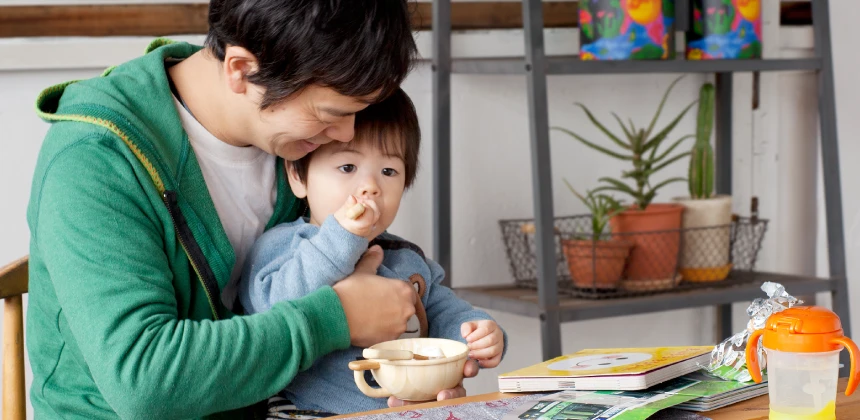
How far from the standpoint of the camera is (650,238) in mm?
2131

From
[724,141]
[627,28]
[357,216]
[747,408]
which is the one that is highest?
[627,28]

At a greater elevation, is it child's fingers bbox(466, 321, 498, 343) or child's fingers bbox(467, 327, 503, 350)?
child's fingers bbox(466, 321, 498, 343)

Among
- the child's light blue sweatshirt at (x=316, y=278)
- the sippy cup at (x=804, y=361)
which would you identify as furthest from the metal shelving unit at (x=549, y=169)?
the sippy cup at (x=804, y=361)

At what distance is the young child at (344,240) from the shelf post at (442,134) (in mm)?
720

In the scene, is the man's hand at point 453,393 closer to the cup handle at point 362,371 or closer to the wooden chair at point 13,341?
the cup handle at point 362,371

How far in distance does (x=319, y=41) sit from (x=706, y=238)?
4.29ft

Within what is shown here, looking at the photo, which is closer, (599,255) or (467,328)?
(467,328)

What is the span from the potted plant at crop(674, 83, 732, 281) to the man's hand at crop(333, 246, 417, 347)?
3.53 ft

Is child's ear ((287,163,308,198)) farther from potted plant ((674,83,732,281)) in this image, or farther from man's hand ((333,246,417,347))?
potted plant ((674,83,732,281))

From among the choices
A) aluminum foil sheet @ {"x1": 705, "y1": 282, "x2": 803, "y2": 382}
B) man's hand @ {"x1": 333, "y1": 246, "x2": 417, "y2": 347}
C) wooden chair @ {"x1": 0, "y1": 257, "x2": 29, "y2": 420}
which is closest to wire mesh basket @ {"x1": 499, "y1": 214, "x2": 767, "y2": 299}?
man's hand @ {"x1": 333, "y1": 246, "x2": 417, "y2": 347}

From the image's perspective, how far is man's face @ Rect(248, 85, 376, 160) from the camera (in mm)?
1249

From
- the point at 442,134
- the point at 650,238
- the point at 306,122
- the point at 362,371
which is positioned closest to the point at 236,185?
the point at 306,122

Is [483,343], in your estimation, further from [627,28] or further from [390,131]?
[627,28]

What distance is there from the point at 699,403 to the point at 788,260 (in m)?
1.72
